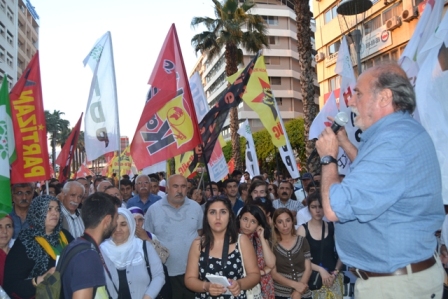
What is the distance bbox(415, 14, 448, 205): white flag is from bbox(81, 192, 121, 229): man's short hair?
2.75m

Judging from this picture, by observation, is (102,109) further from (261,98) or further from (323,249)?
(323,249)

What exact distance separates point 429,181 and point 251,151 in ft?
31.7

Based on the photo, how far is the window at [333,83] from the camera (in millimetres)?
32525

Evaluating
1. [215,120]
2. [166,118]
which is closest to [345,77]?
[215,120]

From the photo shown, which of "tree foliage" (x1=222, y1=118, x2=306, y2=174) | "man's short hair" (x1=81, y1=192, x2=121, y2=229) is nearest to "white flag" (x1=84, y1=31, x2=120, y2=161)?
"man's short hair" (x1=81, y1=192, x2=121, y2=229)

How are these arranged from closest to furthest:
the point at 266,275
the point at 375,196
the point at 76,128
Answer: the point at 375,196 → the point at 266,275 → the point at 76,128

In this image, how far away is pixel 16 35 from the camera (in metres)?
51.0

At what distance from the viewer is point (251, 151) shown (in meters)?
12.1

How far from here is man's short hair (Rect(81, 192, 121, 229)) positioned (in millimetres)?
3168

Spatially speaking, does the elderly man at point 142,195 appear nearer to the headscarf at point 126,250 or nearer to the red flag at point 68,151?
the red flag at point 68,151

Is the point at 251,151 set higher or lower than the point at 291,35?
lower

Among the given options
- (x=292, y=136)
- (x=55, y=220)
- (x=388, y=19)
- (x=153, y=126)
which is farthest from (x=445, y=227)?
→ (x=292, y=136)

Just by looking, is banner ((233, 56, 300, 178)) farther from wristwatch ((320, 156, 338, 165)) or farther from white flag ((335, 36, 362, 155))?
wristwatch ((320, 156, 338, 165))

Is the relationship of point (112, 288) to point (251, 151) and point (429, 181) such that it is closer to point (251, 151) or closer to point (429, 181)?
point (429, 181)
